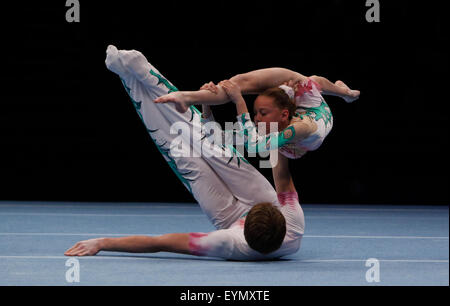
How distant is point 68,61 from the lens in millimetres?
6891

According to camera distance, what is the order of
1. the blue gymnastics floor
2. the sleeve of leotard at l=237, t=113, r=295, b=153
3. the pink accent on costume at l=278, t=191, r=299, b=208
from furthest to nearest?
1. the pink accent on costume at l=278, t=191, r=299, b=208
2. the sleeve of leotard at l=237, t=113, r=295, b=153
3. the blue gymnastics floor

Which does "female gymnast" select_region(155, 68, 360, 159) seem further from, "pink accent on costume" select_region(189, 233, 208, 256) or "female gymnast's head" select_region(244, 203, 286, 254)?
"pink accent on costume" select_region(189, 233, 208, 256)

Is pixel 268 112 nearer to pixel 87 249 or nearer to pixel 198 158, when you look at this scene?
pixel 198 158

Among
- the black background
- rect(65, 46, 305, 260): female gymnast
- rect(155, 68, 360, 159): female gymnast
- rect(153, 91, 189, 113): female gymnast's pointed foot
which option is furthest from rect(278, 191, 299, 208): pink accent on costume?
the black background

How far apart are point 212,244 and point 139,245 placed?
0.38 meters

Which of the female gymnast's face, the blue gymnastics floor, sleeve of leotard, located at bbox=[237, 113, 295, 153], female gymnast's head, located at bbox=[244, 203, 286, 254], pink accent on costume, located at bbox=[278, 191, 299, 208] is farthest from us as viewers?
pink accent on costume, located at bbox=[278, 191, 299, 208]

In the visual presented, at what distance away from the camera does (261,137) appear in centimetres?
324

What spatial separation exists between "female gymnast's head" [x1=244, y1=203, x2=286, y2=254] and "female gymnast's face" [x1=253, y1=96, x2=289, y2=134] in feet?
1.61

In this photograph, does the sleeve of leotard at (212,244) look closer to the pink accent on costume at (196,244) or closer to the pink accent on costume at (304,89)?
the pink accent on costume at (196,244)

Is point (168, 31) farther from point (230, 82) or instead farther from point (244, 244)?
point (244, 244)

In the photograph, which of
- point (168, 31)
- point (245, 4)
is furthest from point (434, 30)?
point (168, 31)

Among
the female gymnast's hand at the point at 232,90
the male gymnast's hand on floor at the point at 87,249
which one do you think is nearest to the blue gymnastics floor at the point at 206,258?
the male gymnast's hand on floor at the point at 87,249

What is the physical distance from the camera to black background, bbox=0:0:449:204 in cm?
682

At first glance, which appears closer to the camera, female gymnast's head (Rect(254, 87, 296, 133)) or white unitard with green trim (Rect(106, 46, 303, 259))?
female gymnast's head (Rect(254, 87, 296, 133))
